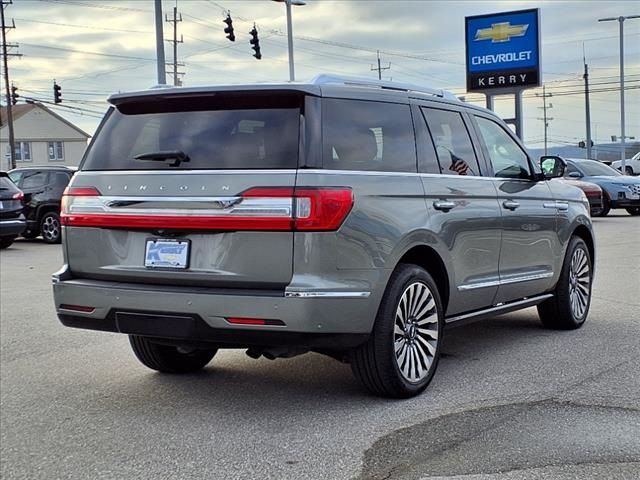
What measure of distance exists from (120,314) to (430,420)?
185 centimetres

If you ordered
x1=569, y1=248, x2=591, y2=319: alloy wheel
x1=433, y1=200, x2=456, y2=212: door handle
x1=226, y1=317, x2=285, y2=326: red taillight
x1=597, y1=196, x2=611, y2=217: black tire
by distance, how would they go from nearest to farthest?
x1=226, y1=317, x2=285, y2=326: red taillight → x1=433, y1=200, x2=456, y2=212: door handle → x1=569, y1=248, x2=591, y2=319: alloy wheel → x1=597, y1=196, x2=611, y2=217: black tire

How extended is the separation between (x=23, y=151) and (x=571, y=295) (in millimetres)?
74663

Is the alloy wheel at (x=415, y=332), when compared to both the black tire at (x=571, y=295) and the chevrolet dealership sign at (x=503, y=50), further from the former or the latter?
the chevrolet dealership sign at (x=503, y=50)

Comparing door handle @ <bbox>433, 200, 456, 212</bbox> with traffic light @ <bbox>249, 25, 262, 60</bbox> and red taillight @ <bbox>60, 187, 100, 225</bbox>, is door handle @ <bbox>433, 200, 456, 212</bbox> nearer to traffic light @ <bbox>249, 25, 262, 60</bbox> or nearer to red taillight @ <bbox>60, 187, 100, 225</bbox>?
red taillight @ <bbox>60, 187, 100, 225</bbox>

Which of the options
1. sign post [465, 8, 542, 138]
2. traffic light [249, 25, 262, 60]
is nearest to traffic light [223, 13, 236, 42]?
traffic light [249, 25, 262, 60]

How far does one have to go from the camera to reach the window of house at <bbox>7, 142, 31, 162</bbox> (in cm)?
7525

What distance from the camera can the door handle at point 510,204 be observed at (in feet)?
20.8

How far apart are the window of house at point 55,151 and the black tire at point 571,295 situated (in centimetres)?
7502

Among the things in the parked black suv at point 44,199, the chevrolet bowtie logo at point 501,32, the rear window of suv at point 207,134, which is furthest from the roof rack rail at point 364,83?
the chevrolet bowtie logo at point 501,32

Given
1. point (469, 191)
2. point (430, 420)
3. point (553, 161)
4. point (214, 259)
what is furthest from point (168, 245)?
point (553, 161)

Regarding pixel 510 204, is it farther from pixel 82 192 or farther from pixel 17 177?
pixel 17 177

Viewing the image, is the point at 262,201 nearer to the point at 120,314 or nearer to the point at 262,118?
the point at 262,118

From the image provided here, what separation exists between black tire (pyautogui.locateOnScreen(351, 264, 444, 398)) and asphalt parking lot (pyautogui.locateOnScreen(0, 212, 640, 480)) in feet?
0.43

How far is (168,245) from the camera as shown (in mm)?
4777
